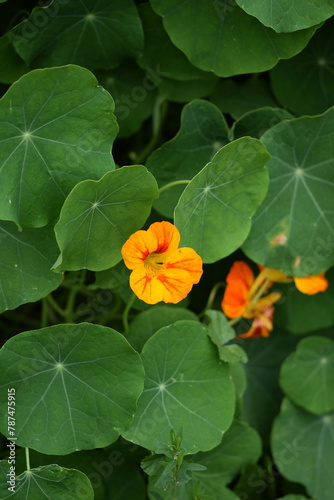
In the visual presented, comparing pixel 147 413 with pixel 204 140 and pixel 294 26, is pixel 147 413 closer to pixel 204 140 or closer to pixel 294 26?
pixel 204 140

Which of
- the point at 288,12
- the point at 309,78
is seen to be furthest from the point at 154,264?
the point at 309,78

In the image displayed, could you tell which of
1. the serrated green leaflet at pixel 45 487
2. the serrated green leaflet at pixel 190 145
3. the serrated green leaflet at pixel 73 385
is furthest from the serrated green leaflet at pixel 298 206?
the serrated green leaflet at pixel 45 487

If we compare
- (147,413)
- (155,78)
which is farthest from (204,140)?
(147,413)

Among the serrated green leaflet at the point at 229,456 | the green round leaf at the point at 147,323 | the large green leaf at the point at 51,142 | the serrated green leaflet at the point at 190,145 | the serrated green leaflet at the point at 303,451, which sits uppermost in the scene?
the large green leaf at the point at 51,142

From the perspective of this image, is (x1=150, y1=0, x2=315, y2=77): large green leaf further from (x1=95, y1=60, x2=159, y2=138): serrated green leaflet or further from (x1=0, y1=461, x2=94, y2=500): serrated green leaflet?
(x1=0, y1=461, x2=94, y2=500): serrated green leaflet

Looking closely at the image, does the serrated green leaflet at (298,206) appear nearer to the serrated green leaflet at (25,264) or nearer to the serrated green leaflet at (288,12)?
the serrated green leaflet at (288,12)

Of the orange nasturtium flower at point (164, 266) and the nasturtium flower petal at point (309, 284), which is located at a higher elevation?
the orange nasturtium flower at point (164, 266)

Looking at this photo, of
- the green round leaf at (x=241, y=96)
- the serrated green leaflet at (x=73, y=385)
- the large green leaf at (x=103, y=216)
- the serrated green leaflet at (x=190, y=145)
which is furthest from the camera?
the green round leaf at (x=241, y=96)
